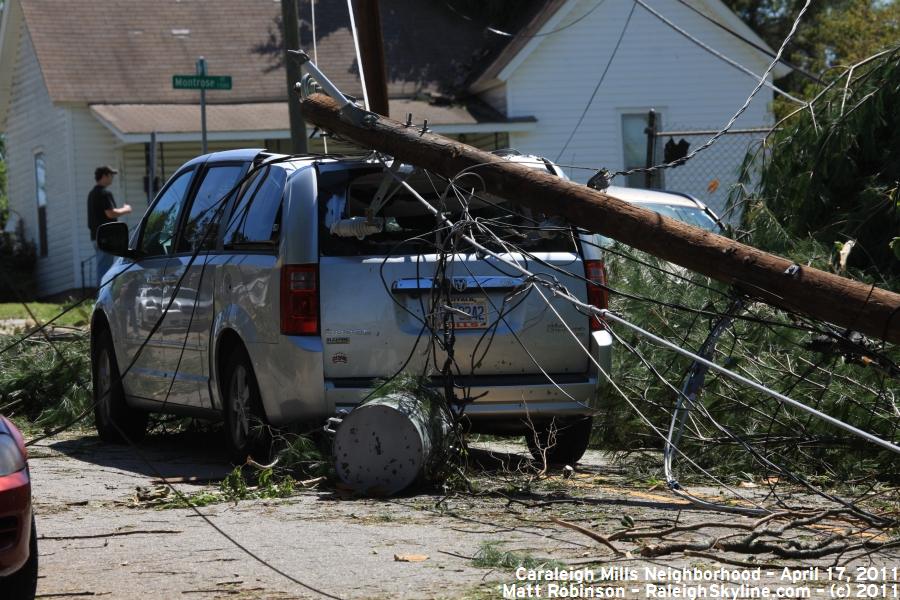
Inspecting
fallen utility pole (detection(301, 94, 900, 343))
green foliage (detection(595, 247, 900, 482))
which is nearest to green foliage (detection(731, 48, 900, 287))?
green foliage (detection(595, 247, 900, 482))

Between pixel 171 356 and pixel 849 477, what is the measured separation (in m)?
4.32

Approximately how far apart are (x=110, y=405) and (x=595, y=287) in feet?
12.6

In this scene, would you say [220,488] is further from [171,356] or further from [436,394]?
[171,356]

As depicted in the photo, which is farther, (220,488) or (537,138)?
(537,138)

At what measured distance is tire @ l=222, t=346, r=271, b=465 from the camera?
800 cm

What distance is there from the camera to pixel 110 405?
9.97m

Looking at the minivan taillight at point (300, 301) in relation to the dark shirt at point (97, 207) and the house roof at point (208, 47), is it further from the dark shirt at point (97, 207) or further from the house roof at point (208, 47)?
the house roof at point (208, 47)

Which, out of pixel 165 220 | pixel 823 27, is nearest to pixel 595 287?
pixel 165 220

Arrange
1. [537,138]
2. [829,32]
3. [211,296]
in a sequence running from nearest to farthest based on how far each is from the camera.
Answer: [211,296] → [537,138] → [829,32]

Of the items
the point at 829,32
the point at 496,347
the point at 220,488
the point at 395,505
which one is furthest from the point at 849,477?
the point at 829,32

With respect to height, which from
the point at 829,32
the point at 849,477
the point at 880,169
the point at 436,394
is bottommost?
the point at 849,477

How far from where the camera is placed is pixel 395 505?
703 cm

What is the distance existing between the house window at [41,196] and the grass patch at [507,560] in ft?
81.0

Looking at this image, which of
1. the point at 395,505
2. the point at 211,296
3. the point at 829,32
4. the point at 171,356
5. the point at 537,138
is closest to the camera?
the point at 395,505
